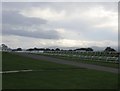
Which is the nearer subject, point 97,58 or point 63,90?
point 63,90

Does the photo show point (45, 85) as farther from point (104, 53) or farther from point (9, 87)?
point (104, 53)

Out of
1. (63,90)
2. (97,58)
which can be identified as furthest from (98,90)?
(97,58)

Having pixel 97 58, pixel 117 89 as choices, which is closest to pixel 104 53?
pixel 97 58

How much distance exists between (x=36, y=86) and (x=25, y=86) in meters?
0.58

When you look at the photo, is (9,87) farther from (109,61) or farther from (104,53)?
(104,53)

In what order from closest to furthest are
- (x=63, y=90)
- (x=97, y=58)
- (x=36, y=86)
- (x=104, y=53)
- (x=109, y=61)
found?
(x=63, y=90), (x=36, y=86), (x=109, y=61), (x=97, y=58), (x=104, y=53)

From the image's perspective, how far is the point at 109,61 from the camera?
1736 inches

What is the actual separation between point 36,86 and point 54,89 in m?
1.28

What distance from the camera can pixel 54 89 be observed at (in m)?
15.2

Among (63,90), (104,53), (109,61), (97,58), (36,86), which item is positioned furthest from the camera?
(104,53)

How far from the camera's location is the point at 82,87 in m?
16.3

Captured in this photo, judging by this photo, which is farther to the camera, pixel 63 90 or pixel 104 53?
pixel 104 53

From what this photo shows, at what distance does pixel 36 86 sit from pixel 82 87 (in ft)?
7.73

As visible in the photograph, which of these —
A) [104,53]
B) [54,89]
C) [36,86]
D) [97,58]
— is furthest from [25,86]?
[104,53]
